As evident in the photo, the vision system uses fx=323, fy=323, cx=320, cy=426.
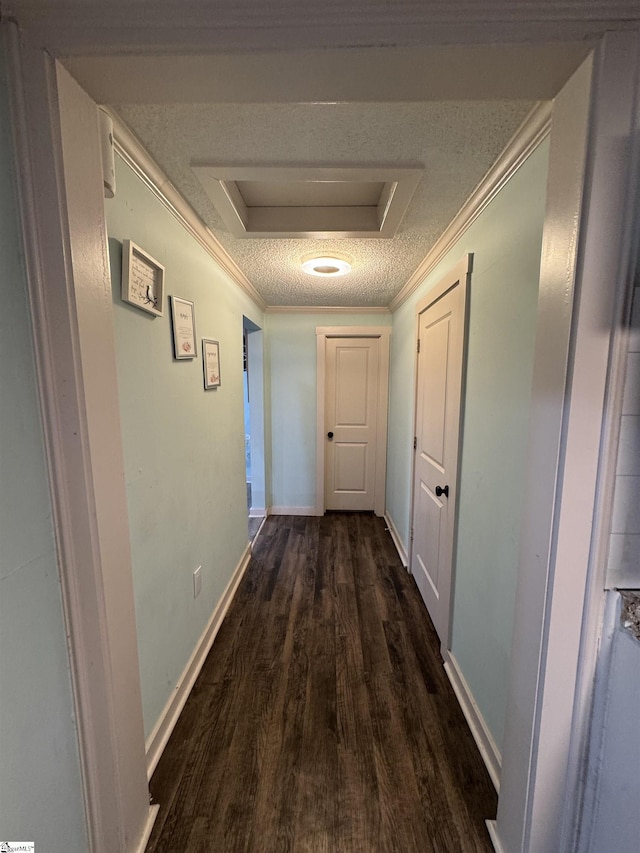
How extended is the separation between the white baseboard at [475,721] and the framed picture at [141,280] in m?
2.02

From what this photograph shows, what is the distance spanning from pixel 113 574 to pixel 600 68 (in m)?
1.55

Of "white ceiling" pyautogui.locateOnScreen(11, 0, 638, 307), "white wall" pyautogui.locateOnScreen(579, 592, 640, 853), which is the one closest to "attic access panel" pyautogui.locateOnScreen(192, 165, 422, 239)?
"white ceiling" pyautogui.locateOnScreen(11, 0, 638, 307)

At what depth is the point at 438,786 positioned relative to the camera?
3.75ft

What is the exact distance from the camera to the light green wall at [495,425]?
3.39 feet

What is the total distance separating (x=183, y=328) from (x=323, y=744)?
1.81 metres

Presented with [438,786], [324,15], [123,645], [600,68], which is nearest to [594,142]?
[600,68]

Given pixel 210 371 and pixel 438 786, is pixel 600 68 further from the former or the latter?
pixel 438 786

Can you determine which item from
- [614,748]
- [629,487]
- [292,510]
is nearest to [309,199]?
[629,487]

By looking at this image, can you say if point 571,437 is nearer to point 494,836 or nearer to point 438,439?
point 438,439

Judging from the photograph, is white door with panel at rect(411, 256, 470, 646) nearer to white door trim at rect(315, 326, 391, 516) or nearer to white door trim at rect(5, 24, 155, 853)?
white door trim at rect(315, 326, 391, 516)

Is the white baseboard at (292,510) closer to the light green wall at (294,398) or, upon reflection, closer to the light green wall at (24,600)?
the light green wall at (294,398)

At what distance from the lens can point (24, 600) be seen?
0.67 meters

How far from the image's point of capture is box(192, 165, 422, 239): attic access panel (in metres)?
1.17

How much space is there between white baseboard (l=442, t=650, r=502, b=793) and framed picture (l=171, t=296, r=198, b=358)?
1923 millimetres
